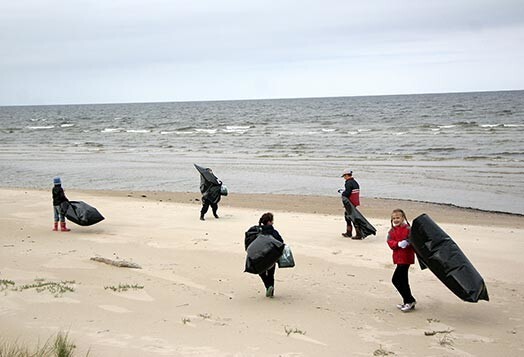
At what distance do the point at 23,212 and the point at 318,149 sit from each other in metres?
24.7

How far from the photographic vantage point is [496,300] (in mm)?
8734

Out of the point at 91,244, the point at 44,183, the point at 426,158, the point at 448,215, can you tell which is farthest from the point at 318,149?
the point at 91,244

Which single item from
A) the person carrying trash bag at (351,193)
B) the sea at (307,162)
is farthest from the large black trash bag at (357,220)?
the sea at (307,162)

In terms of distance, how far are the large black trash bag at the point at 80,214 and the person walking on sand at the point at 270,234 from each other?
596 centimetres

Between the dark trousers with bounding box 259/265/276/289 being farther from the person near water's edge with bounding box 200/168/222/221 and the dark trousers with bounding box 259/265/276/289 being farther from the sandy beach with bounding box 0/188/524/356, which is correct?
the person near water's edge with bounding box 200/168/222/221

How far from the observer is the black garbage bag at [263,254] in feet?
26.8

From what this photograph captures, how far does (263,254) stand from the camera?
815cm

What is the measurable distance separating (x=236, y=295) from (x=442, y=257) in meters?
2.95

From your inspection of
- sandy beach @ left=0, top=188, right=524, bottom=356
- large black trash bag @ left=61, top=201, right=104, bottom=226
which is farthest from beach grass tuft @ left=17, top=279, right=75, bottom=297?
large black trash bag @ left=61, top=201, right=104, bottom=226

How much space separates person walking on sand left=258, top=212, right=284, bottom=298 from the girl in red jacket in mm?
1504

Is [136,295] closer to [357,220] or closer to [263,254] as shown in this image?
[263,254]

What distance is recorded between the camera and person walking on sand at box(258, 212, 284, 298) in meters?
8.42

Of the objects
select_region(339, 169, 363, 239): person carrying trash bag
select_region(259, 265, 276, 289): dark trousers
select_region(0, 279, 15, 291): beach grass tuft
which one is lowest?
select_region(0, 279, 15, 291): beach grass tuft

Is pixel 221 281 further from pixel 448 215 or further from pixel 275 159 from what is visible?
pixel 275 159
